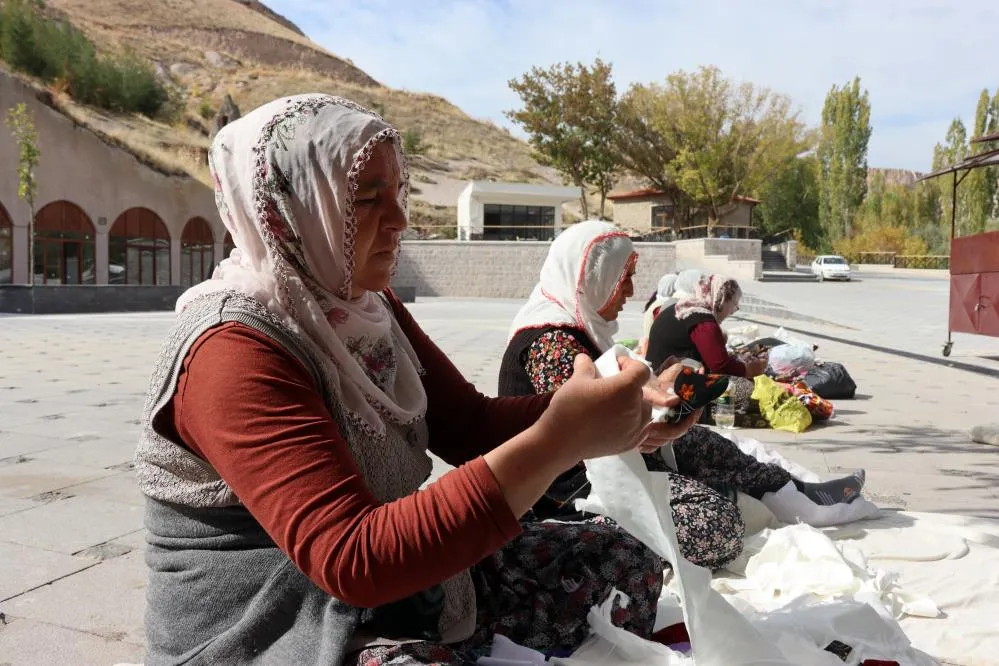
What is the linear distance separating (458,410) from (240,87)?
73666mm

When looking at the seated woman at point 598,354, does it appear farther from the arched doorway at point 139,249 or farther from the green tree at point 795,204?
the green tree at point 795,204

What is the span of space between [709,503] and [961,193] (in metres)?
42.8

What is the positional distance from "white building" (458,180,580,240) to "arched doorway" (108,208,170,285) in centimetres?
1292

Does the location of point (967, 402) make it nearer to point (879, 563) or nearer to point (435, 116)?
point (879, 563)

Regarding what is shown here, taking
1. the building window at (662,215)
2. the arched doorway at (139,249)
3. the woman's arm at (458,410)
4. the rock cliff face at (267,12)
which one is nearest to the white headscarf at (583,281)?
the woman's arm at (458,410)

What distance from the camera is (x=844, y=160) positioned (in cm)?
4772

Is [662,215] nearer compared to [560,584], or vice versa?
[560,584]

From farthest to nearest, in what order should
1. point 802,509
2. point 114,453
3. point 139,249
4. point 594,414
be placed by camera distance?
point 139,249 → point 114,453 → point 802,509 → point 594,414

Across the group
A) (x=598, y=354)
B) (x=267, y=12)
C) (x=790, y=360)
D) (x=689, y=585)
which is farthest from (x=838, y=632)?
(x=267, y=12)

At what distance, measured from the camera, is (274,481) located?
1224 millimetres

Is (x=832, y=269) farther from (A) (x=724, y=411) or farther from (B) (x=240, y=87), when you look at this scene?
(B) (x=240, y=87)

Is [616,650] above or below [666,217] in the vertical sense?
below

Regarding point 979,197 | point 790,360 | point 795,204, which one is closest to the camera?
point 790,360

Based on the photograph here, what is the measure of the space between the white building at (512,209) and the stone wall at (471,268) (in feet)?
13.4
